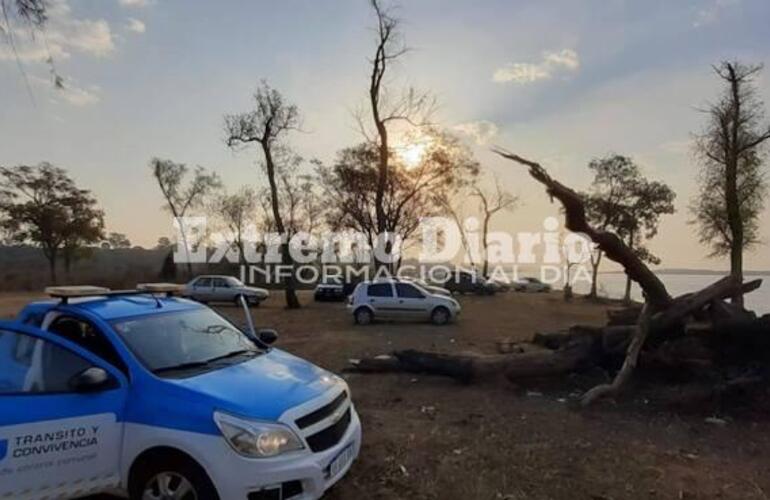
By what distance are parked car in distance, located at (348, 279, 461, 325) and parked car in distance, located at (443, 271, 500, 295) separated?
2213 centimetres

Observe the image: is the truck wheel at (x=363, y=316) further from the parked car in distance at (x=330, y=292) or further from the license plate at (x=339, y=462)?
the license plate at (x=339, y=462)

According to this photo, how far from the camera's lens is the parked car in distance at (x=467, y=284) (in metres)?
43.2

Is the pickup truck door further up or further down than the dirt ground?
further up

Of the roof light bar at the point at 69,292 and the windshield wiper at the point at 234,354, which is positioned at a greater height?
the roof light bar at the point at 69,292

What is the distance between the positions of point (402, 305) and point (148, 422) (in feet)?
56.7

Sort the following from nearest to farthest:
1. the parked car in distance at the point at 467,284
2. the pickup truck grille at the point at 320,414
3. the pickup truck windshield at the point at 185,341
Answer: the pickup truck grille at the point at 320,414
the pickup truck windshield at the point at 185,341
the parked car in distance at the point at 467,284

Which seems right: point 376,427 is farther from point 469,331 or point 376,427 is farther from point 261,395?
point 469,331

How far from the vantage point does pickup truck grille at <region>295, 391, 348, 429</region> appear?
13.8 ft

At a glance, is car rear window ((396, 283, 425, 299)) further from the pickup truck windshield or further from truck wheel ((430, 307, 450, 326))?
the pickup truck windshield

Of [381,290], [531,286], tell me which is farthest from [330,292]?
[531,286]

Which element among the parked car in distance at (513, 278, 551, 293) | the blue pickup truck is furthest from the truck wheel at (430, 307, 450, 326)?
the parked car in distance at (513, 278, 551, 293)

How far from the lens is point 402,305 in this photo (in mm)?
21188

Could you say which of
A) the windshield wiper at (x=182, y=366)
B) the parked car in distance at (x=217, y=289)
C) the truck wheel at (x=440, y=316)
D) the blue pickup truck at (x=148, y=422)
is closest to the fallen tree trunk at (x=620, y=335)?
the blue pickup truck at (x=148, y=422)

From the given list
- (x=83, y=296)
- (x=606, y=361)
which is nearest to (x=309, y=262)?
(x=606, y=361)
